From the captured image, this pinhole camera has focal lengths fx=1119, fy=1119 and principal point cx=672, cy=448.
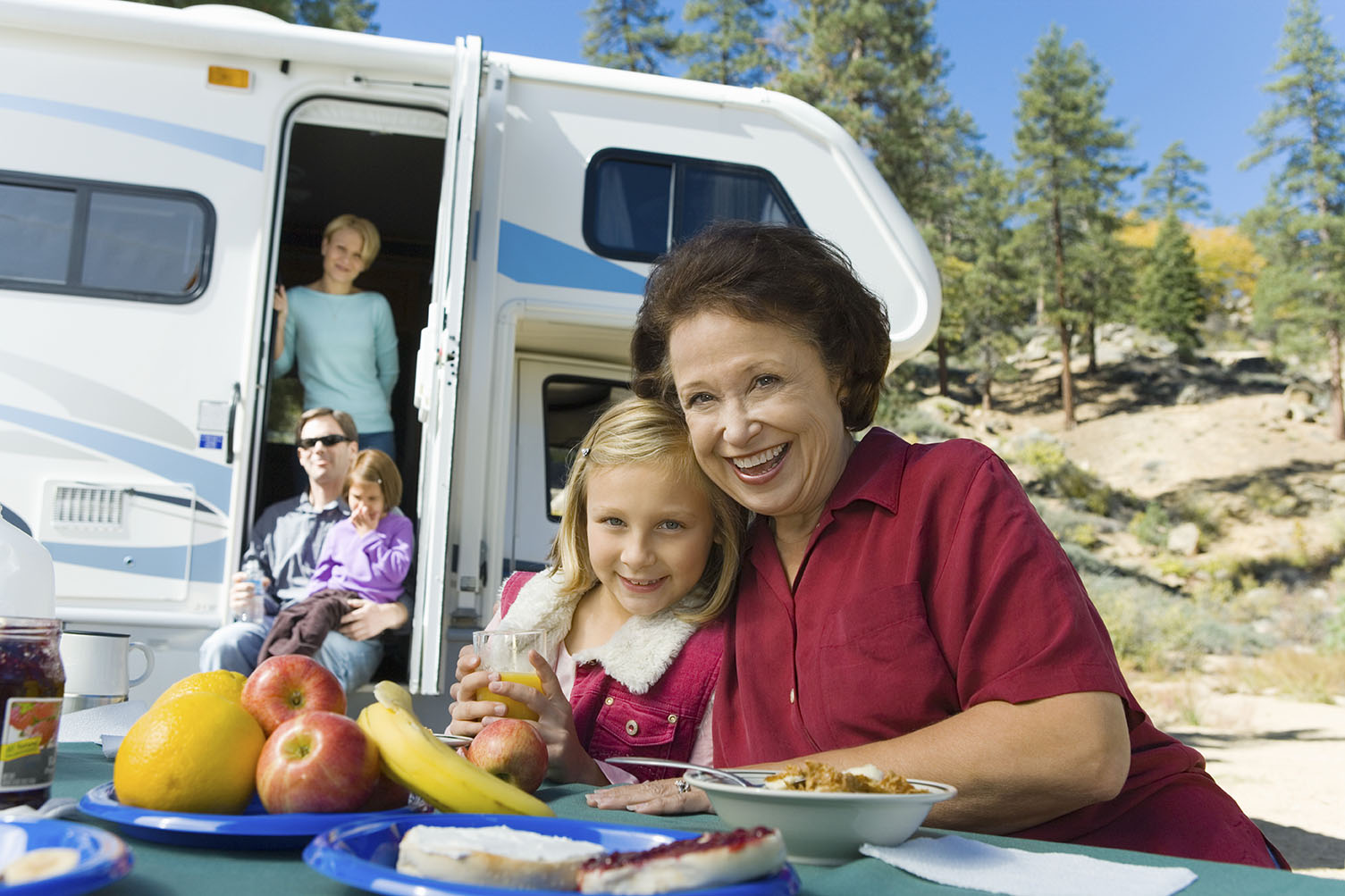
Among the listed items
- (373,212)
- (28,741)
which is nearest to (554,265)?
(373,212)

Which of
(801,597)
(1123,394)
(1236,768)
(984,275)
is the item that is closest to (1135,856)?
(801,597)

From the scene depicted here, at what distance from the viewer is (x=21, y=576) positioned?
1.97 meters

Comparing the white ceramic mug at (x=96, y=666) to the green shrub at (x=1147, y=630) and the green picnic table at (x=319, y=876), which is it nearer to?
the green picnic table at (x=319, y=876)

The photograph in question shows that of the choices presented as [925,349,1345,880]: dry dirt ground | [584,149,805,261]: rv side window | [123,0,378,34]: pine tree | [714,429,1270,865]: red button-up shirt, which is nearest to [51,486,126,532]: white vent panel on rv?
[584,149,805,261]: rv side window

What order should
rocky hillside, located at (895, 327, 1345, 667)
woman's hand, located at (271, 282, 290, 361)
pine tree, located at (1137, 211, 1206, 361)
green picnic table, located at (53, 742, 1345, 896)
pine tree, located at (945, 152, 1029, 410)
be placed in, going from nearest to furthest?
green picnic table, located at (53, 742, 1345, 896)
woman's hand, located at (271, 282, 290, 361)
rocky hillside, located at (895, 327, 1345, 667)
pine tree, located at (945, 152, 1029, 410)
pine tree, located at (1137, 211, 1206, 361)

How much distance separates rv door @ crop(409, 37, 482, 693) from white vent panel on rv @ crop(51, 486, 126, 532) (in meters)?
1.21

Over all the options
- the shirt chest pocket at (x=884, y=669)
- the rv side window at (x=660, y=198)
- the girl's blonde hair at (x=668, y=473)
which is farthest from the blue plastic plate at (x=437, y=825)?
the rv side window at (x=660, y=198)

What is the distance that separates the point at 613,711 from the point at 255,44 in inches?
145

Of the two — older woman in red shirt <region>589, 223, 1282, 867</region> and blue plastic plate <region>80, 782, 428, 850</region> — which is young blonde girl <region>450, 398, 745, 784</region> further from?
blue plastic plate <region>80, 782, 428, 850</region>

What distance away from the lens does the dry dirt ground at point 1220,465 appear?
1163cm

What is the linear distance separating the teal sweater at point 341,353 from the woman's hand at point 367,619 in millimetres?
922

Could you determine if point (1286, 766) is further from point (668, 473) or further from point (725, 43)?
point (725, 43)

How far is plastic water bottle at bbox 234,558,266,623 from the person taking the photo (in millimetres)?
4547

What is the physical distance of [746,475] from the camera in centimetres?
213
